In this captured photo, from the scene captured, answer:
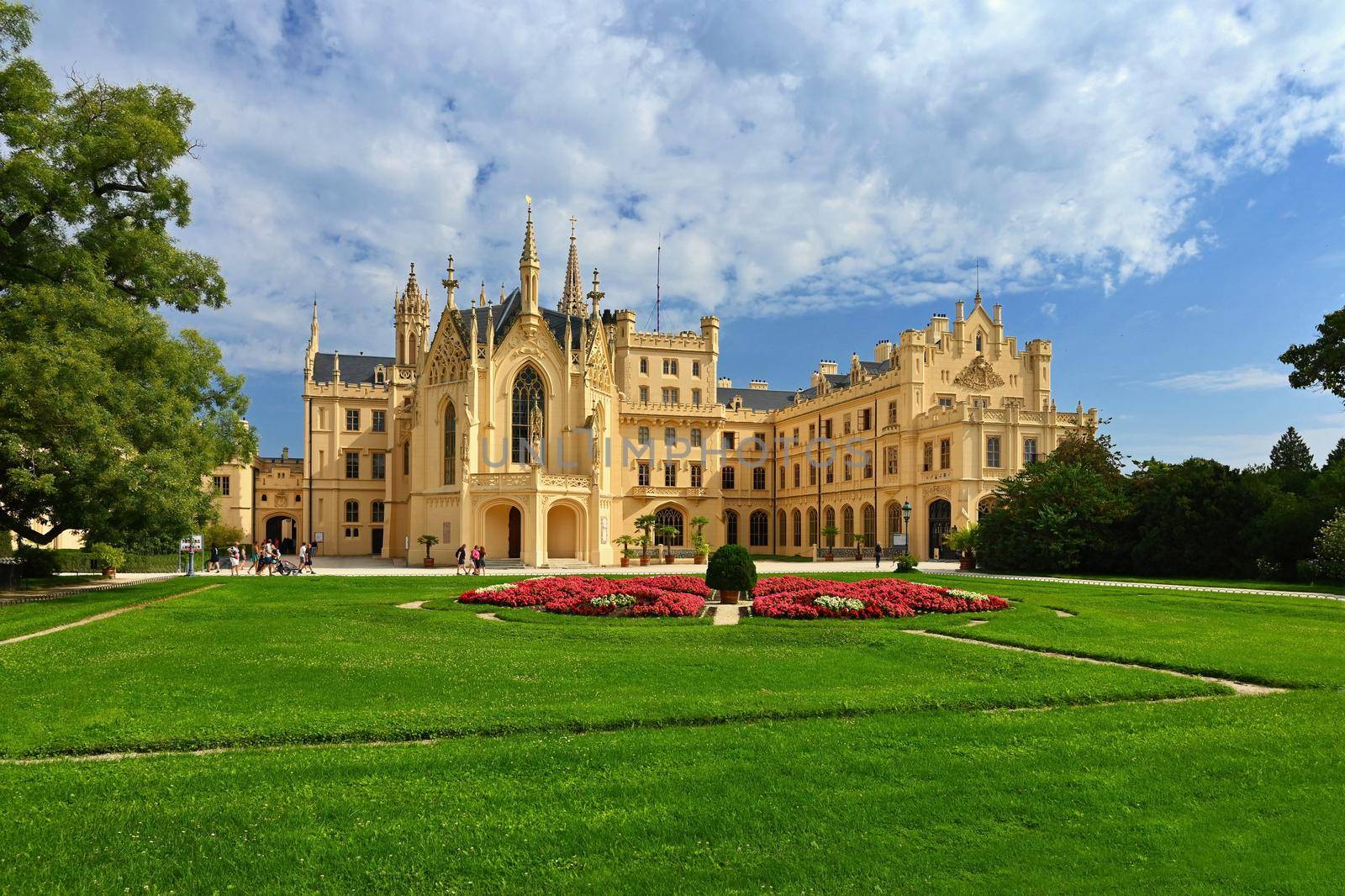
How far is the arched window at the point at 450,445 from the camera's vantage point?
51062 millimetres

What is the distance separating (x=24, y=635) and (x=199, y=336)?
13238 millimetres

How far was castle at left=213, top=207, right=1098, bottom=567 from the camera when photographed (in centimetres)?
5081

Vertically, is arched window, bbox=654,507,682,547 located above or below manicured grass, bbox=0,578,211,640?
above

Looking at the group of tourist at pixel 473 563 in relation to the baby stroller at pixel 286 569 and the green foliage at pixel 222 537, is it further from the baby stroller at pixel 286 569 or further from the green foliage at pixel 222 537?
the green foliage at pixel 222 537

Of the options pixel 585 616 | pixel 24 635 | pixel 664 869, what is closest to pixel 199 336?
pixel 24 635

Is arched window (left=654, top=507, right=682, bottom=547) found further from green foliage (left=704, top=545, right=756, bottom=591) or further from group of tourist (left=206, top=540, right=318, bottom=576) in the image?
green foliage (left=704, top=545, right=756, bottom=591)

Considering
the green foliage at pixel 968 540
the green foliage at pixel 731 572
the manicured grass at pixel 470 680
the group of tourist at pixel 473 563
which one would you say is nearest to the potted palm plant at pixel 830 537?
the green foliage at pixel 968 540

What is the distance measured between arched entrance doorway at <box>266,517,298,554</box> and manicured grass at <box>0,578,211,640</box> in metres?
42.7

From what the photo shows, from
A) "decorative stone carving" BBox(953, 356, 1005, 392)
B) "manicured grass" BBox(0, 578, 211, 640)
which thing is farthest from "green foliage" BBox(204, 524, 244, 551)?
"decorative stone carving" BBox(953, 356, 1005, 392)

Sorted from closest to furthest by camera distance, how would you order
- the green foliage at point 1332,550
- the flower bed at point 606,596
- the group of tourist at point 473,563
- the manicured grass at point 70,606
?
the manicured grass at point 70,606 → the flower bed at point 606,596 → the green foliage at point 1332,550 → the group of tourist at point 473,563

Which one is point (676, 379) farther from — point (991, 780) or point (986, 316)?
point (991, 780)

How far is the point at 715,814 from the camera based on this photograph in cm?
668

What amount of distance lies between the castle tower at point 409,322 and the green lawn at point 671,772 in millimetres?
57112

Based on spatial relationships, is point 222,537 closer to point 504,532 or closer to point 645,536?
point 504,532
